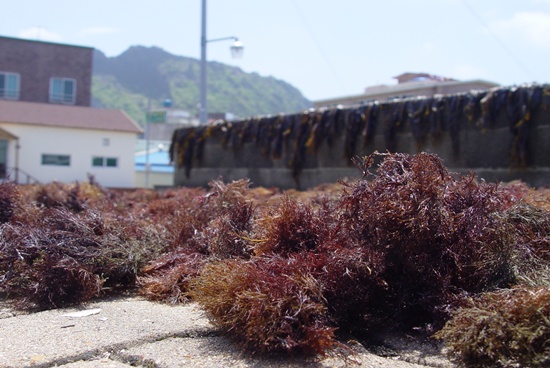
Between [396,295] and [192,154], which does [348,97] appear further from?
[396,295]

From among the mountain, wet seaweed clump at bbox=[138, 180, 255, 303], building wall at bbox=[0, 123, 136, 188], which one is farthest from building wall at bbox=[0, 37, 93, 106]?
the mountain

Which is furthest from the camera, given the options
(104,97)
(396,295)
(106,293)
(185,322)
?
(104,97)

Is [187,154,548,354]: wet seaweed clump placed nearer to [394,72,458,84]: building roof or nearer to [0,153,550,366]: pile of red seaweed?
[0,153,550,366]: pile of red seaweed

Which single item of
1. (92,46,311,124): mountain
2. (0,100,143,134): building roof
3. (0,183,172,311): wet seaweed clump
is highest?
(92,46,311,124): mountain

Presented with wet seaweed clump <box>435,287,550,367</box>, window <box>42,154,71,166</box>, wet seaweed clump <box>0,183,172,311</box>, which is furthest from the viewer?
window <box>42,154,71,166</box>

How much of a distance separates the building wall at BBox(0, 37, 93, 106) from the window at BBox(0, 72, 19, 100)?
388 millimetres

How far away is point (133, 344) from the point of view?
3.52m

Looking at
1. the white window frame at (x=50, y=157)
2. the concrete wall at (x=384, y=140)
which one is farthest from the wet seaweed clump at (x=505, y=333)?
the white window frame at (x=50, y=157)

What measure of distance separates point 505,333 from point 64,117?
1712 inches

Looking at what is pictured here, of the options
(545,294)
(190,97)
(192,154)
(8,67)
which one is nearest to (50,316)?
(545,294)

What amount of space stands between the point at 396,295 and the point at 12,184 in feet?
14.3

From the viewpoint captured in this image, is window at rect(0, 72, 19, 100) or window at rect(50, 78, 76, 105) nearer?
window at rect(0, 72, 19, 100)

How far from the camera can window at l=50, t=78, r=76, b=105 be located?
5481 cm

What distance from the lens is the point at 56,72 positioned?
54.5 meters
